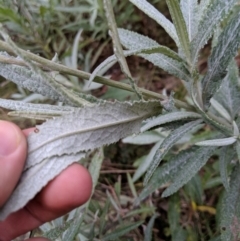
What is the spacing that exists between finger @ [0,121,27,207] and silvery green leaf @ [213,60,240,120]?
0.68 metres

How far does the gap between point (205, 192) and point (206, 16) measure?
3.52ft

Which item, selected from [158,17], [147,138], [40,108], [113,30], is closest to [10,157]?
[40,108]

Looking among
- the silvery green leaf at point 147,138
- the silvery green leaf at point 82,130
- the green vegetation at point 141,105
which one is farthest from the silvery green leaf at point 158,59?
the silvery green leaf at point 147,138

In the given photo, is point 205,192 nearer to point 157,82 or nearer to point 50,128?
point 157,82

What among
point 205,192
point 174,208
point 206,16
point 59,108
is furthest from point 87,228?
point 206,16

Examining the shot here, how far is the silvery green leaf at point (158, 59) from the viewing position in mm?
964

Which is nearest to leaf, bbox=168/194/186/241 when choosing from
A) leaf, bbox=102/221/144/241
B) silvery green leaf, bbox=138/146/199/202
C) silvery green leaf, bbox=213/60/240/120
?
leaf, bbox=102/221/144/241

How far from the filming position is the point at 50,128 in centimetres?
71

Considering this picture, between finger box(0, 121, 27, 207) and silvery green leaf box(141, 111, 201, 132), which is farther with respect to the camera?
silvery green leaf box(141, 111, 201, 132)

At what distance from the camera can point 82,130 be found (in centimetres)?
72

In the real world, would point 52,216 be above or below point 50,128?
below

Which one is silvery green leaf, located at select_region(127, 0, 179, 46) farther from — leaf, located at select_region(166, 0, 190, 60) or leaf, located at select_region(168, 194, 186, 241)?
leaf, located at select_region(168, 194, 186, 241)

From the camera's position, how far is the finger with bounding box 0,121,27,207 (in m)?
0.70

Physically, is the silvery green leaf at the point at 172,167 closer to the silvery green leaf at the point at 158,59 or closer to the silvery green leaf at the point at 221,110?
the silvery green leaf at the point at 221,110
